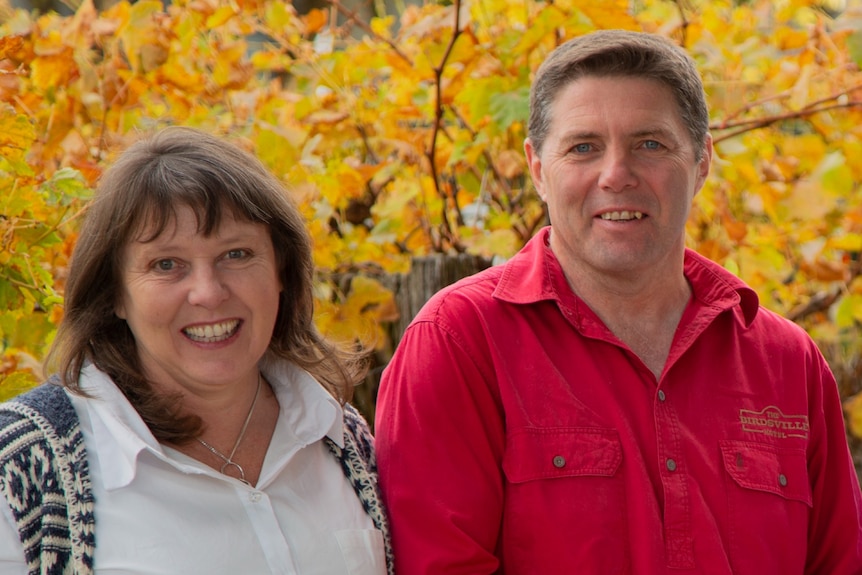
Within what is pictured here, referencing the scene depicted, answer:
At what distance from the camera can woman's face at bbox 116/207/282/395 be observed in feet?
6.63

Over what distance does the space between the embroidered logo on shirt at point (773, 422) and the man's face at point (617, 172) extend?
397 millimetres

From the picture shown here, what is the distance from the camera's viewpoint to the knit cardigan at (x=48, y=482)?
1.82 meters

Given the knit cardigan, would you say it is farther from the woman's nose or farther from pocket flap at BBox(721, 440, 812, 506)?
pocket flap at BBox(721, 440, 812, 506)

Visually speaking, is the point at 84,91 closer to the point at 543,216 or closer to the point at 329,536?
the point at 543,216

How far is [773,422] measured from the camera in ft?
8.12

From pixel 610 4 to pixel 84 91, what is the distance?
4.95 feet

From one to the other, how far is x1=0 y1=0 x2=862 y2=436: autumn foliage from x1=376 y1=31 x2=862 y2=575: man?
2.14 feet

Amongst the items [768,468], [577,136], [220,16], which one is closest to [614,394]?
[768,468]

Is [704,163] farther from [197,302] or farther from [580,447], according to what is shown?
[197,302]

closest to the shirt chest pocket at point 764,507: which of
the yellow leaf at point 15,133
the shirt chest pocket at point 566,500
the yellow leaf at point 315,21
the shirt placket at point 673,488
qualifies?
the shirt placket at point 673,488

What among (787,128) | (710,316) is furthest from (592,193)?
(787,128)

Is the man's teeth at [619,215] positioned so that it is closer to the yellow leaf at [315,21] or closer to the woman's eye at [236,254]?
the woman's eye at [236,254]

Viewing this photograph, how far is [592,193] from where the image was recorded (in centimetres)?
240

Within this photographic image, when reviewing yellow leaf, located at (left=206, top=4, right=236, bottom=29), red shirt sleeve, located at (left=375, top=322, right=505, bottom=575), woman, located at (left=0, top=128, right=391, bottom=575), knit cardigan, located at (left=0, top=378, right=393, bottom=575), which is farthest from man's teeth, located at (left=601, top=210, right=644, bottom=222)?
yellow leaf, located at (left=206, top=4, right=236, bottom=29)
